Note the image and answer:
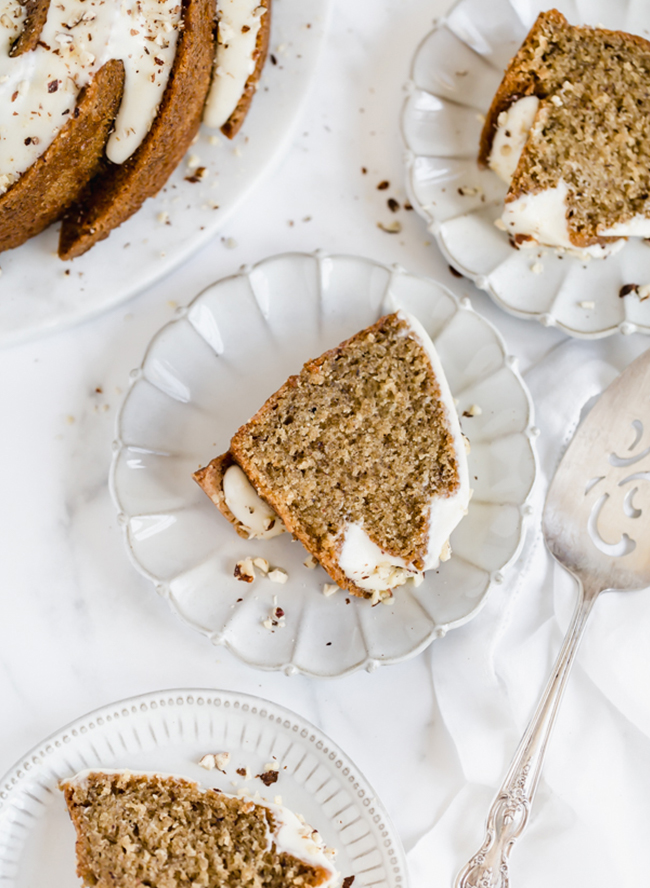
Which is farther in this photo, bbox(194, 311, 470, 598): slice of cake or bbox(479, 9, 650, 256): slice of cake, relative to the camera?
bbox(479, 9, 650, 256): slice of cake

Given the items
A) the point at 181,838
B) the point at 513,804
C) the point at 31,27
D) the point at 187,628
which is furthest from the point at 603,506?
the point at 31,27

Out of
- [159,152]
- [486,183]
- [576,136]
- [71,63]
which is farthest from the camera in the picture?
[486,183]

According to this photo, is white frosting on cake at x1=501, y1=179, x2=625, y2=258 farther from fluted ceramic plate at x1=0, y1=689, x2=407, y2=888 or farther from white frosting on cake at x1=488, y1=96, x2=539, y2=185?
fluted ceramic plate at x1=0, y1=689, x2=407, y2=888

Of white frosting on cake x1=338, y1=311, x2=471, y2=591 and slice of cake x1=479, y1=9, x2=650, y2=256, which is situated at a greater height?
slice of cake x1=479, y1=9, x2=650, y2=256

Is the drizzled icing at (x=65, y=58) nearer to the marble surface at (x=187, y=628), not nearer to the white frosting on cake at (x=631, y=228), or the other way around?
the marble surface at (x=187, y=628)

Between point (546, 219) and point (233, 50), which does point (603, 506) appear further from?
point (233, 50)

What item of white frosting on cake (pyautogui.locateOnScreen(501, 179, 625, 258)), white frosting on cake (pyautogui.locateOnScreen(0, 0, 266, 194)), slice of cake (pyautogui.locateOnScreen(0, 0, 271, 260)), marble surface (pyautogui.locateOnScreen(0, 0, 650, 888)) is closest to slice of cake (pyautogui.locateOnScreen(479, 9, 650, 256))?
white frosting on cake (pyautogui.locateOnScreen(501, 179, 625, 258))
